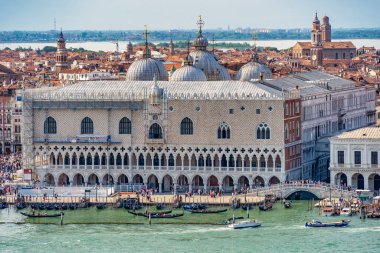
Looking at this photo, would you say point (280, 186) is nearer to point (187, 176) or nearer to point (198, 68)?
point (187, 176)

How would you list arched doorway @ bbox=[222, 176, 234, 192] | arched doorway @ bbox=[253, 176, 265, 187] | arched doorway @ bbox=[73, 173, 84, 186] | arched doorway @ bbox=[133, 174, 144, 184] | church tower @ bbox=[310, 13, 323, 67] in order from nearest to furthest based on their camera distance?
arched doorway @ bbox=[253, 176, 265, 187] < arched doorway @ bbox=[222, 176, 234, 192] < arched doorway @ bbox=[133, 174, 144, 184] < arched doorway @ bbox=[73, 173, 84, 186] < church tower @ bbox=[310, 13, 323, 67]

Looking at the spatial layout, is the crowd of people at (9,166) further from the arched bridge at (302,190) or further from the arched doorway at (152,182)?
the arched bridge at (302,190)

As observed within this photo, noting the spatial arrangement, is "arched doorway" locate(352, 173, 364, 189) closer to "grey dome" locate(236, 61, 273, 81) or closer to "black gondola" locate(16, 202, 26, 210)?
"grey dome" locate(236, 61, 273, 81)

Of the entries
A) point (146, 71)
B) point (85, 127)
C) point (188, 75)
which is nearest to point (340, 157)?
point (188, 75)

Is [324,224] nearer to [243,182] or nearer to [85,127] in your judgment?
[243,182]

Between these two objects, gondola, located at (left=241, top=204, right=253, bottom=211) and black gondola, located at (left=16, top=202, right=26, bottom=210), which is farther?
black gondola, located at (left=16, top=202, right=26, bottom=210)

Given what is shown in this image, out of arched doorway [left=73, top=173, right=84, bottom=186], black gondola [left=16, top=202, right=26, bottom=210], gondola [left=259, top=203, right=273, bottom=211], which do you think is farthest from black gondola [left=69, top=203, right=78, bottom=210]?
gondola [left=259, top=203, right=273, bottom=211]
